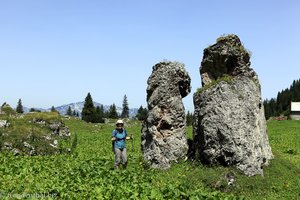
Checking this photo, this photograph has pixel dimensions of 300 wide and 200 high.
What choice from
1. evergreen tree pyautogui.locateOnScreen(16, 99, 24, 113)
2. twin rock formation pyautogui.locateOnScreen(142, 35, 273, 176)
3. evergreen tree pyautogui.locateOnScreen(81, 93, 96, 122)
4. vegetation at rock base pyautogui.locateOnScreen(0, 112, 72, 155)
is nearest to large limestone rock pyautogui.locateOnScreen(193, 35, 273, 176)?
twin rock formation pyautogui.locateOnScreen(142, 35, 273, 176)

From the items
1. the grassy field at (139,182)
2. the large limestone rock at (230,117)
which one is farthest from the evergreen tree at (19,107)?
the large limestone rock at (230,117)

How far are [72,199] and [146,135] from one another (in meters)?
11.5

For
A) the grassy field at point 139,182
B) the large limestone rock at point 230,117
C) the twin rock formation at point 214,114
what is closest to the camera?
the grassy field at point 139,182

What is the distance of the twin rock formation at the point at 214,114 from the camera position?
70.0 ft

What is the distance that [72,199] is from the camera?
14.4 meters

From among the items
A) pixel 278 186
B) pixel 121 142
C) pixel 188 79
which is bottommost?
pixel 278 186

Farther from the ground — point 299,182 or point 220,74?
point 220,74

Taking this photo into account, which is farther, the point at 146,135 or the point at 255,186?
the point at 146,135

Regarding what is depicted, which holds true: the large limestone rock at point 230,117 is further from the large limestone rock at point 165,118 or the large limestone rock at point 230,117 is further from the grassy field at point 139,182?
the large limestone rock at point 165,118

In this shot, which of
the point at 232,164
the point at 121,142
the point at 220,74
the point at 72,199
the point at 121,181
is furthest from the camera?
the point at 220,74

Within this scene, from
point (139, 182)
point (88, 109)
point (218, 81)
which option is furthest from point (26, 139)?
point (88, 109)

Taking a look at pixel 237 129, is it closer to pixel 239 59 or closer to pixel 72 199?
pixel 239 59

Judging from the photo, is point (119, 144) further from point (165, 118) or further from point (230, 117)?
point (230, 117)

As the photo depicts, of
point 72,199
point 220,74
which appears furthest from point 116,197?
point 220,74
